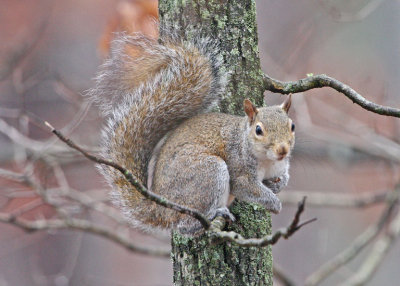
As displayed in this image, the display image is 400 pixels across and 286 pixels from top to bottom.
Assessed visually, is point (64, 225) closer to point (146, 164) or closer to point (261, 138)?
point (146, 164)

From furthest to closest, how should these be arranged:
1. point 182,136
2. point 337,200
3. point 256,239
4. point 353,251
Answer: point 337,200, point 353,251, point 182,136, point 256,239

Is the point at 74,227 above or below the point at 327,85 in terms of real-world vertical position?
below

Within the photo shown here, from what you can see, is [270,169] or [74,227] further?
[74,227]

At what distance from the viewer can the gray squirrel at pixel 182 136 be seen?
6.57 feet

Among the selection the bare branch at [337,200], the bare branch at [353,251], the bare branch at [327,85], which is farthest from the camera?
the bare branch at [337,200]

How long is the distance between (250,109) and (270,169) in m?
0.24

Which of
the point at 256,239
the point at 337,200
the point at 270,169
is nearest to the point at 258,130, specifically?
the point at 270,169

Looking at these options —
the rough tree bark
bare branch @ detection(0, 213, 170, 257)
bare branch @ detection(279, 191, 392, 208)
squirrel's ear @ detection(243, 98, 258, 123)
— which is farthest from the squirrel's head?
bare branch @ detection(279, 191, 392, 208)

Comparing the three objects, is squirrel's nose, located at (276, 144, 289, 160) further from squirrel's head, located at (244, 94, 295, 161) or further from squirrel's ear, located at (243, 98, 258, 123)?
squirrel's ear, located at (243, 98, 258, 123)

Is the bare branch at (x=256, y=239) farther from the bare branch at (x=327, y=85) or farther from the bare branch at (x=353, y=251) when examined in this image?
the bare branch at (x=353, y=251)

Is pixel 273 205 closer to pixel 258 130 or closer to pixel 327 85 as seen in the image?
pixel 258 130

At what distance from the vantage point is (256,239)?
1511 mm

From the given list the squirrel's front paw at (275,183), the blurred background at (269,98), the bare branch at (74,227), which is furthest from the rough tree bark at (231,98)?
the blurred background at (269,98)

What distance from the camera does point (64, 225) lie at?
2.86 m
